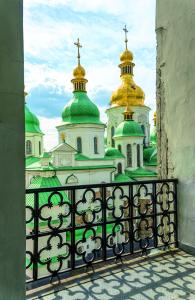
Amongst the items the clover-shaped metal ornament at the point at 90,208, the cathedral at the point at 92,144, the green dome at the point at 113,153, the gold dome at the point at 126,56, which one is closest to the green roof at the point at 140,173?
the cathedral at the point at 92,144

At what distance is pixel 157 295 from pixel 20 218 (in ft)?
4.04

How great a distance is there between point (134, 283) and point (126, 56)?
1168 inches

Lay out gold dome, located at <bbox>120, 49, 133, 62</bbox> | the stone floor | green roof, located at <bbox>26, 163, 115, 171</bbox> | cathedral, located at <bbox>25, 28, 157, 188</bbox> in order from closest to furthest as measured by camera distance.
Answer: the stone floor → green roof, located at <bbox>26, 163, 115, 171</bbox> → cathedral, located at <bbox>25, 28, 157, 188</bbox> → gold dome, located at <bbox>120, 49, 133, 62</bbox>

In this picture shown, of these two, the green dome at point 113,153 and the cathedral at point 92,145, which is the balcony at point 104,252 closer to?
the cathedral at point 92,145

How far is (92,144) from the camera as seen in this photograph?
23.1 m

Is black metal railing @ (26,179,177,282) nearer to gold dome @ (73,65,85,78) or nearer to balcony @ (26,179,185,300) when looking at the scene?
balcony @ (26,179,185,300)

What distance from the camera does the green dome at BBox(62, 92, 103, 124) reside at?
22.9 metres

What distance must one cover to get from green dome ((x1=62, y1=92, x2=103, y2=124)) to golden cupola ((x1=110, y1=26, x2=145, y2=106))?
6174 mm

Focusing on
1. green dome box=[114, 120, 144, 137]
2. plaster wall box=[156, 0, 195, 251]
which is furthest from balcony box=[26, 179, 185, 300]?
green dome box=[114, 120, 144, 137]

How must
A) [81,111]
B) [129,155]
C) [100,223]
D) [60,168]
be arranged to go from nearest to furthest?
[100,223]
[60,168]
[81,111]
[129,155]

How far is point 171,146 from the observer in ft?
9.96

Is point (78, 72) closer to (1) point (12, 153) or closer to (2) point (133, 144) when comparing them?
(2) point (133, 144)

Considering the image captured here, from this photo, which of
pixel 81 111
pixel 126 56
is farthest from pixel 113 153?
pixel 126 56

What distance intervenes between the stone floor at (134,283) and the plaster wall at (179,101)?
1.52 feet
